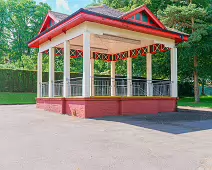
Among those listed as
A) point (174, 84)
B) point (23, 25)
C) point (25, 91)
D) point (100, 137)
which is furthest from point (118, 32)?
point (23, 25)

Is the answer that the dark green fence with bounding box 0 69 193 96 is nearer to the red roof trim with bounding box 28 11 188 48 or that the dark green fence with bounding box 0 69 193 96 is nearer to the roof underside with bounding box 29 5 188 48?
the roof underside with bounding box 29 5 188 48

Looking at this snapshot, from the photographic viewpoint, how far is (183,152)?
13.3ft

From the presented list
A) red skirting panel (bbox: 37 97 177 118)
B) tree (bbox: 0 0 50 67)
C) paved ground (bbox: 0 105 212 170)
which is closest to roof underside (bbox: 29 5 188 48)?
red skirting panel (bbox: 37 97 177 118)

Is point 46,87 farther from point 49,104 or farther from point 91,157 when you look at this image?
point 91,157

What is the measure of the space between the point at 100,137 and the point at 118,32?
20.0 ft

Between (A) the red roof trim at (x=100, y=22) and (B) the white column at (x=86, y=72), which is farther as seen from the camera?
(B) the white column at (x=86, y=72)

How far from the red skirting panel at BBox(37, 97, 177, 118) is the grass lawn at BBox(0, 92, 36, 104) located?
758 centimetres

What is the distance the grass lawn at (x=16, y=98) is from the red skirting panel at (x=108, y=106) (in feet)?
24.9

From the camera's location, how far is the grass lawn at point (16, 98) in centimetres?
1867

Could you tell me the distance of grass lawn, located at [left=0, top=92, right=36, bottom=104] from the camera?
18672mm

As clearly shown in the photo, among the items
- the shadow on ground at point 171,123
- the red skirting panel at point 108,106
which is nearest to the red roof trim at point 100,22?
the red skirting panel at point 108,106

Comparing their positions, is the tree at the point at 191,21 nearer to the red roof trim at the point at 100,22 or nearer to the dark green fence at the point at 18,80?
the red roof trim at the point at 100,22

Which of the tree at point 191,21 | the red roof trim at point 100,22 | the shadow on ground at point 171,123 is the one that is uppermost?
the tree at point 191,21

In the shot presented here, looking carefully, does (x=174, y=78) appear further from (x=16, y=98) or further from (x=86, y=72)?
(x=16, y=98)
